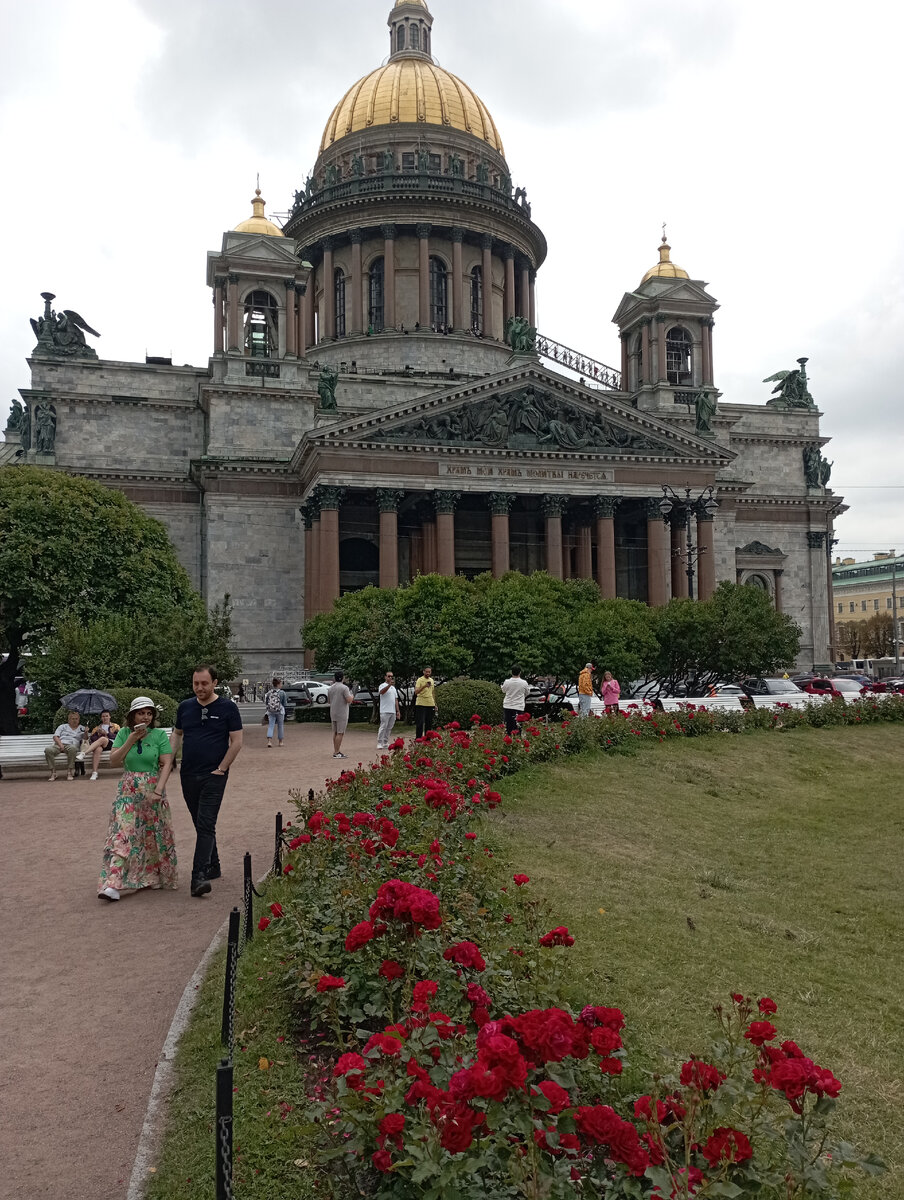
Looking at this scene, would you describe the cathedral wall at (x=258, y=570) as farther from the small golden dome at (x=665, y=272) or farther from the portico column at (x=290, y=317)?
the small golden dome at (x=665, y=272)

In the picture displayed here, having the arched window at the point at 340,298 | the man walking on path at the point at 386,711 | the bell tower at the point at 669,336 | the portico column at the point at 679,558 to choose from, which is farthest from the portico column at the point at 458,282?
the man walking on path at the point at 386,711

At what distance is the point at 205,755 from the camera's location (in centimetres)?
989

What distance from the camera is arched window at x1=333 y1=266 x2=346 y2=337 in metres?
63.4

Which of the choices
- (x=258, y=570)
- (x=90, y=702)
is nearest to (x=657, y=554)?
(x=258, y=570)

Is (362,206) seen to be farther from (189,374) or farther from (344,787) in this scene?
(344,787)

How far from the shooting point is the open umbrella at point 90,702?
19719mm

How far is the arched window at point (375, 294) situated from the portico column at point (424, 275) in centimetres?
281

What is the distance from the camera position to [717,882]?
1009 centimetres

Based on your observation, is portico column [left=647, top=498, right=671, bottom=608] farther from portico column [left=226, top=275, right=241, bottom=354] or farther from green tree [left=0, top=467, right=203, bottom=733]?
green tree [left=0, top=467, right=203, bottom=733]

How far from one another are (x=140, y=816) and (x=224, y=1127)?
22.3 ft

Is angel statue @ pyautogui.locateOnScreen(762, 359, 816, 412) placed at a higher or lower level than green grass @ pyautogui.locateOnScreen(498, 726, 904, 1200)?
higher

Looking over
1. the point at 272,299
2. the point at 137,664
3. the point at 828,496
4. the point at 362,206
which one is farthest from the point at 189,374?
the point at 828,496

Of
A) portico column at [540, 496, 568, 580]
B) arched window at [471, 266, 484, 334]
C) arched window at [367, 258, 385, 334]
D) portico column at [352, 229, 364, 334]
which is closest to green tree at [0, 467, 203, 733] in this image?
portico column at [540, 496, 568, 580]

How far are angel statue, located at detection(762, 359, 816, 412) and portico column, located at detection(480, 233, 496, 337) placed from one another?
18978 millimetres
